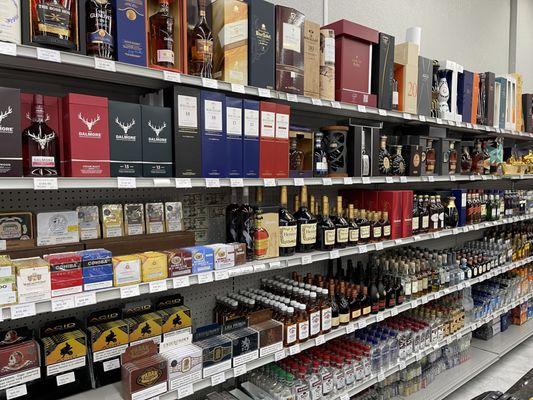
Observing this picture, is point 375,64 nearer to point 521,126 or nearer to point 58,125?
point 58,125

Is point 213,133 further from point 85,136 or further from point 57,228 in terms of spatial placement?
point 57,228

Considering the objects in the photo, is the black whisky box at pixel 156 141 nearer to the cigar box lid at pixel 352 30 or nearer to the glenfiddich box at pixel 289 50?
the glenfiddich box at pixel 289 50

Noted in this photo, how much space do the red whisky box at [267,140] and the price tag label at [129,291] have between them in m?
0.86

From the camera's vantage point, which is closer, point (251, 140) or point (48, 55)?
point (48, 55)

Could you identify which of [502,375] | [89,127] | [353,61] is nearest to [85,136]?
[89,127]

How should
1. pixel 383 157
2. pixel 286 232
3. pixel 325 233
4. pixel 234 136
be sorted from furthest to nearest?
pixel 383 157 → pixel 325 233 → pixel 286 232 → pixel 234 136

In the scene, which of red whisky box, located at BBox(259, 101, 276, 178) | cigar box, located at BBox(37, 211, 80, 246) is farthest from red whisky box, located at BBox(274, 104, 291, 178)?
cigar box, located at BBox(37, 211, 80, 246)

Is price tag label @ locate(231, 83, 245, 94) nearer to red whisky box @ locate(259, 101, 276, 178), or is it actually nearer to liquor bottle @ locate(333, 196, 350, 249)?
red whisky box @ locate(259, 101, 276, 178)

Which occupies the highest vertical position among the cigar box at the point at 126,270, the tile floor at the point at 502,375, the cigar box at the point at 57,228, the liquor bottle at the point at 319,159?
the liquor bottle at the point at 319,159

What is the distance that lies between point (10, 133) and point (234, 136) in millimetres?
967

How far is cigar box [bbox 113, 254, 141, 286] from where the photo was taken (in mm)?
1623

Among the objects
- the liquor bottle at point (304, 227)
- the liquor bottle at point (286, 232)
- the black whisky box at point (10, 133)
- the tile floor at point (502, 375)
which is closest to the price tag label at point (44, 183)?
the black whisky box at point (10, 133)

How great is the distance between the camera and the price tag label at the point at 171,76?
5.51ft

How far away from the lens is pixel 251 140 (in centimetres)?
204
